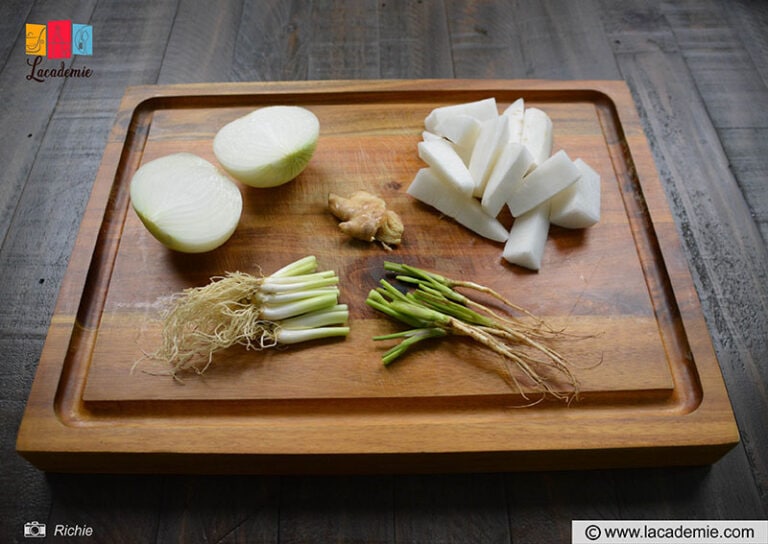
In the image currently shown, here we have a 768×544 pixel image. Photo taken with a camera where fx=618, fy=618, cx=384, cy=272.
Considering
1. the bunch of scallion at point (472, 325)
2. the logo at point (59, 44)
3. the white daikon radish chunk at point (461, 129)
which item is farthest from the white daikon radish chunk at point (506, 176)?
the logo at point (59, 44)

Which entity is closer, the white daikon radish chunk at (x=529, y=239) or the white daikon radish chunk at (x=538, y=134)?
the white daikon radish chunk at (x=529, y=239)

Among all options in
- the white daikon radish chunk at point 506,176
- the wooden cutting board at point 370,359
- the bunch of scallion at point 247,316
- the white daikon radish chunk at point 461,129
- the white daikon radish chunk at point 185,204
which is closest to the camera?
the wooden cutting board at point 370,359

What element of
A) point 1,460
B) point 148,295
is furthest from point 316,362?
point 1,460

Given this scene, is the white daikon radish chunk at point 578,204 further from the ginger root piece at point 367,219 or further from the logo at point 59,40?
the logo at point 59,40

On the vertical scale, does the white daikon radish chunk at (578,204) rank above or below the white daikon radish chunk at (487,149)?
below

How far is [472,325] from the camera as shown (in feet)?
5.37

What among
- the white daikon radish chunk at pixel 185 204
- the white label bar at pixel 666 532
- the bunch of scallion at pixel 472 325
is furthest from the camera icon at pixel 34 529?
the white label bar at pixel 666 532

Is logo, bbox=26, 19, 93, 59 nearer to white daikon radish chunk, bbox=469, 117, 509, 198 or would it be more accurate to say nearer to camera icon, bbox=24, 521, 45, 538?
white daikon radish chunk, bbox=469, 117, 509, 198

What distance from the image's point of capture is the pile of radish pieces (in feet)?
5.89

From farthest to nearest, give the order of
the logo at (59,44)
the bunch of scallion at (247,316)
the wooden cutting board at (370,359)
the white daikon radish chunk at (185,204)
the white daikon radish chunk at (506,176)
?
1. the logo at (59,44)
2. the white daikon radish chunk at (506,176)
3. the white daikon radish chunk at (185,204)
4. the bunch of scallion at (247,316)
5. the wooden cutting board at (370,359)

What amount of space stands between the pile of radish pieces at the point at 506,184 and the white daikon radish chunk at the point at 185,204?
0.56 meters

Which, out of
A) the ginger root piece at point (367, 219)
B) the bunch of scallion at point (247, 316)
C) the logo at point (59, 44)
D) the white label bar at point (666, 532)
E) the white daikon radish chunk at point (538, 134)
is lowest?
the white label bar at point (666, 532)

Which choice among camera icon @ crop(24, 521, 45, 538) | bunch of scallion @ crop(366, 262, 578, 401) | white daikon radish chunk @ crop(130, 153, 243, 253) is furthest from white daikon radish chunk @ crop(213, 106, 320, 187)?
camera icon @ crop(24, 521, 45, 538)

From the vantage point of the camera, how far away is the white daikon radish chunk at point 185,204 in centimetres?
168
